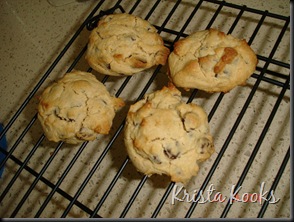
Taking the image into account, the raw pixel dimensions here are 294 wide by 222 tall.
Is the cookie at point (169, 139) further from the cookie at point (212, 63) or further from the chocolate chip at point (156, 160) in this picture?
the cookie at point (212, 63)

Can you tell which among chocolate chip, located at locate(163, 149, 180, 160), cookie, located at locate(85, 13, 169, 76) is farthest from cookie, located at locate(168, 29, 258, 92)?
chocolate chip, located at locate(163, 149, 180, 160)

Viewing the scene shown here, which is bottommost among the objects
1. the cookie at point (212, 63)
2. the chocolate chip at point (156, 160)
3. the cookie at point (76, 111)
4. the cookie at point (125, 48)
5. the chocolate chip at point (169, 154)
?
the cookie at point (76, 111)

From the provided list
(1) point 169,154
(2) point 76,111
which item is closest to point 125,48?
(2) point 76,111

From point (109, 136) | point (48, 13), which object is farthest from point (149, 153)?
point (48, 13)

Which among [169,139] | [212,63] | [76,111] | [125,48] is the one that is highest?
[212,63]

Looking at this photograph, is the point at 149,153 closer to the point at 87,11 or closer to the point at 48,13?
the point at 87,11

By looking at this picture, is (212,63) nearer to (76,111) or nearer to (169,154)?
(169,154)

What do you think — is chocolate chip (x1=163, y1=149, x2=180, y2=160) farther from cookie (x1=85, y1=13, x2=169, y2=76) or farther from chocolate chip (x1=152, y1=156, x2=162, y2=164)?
cookie (x1=85, y1=13, x2=169, y2=76)

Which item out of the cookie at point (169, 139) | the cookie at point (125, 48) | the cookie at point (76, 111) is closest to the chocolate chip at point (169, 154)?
the cookie at point (169, 139)

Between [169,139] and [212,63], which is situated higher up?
[212,63]
